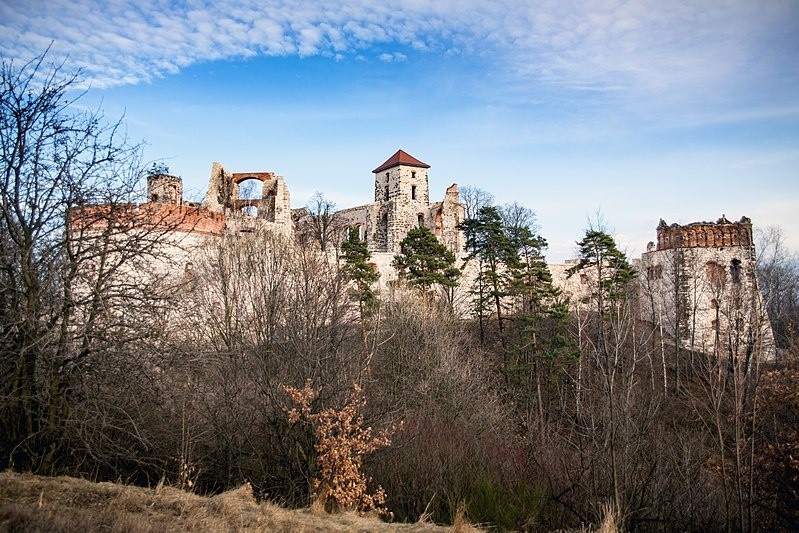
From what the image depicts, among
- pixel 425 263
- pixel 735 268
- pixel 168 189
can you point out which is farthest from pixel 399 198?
pixel 735 268

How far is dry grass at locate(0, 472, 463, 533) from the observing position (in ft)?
22.8

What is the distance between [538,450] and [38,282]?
10.6 m

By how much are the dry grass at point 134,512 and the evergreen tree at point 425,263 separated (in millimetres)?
20517

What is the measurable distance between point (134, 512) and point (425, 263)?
23288mm

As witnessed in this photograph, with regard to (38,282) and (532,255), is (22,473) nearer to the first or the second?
(38,282)

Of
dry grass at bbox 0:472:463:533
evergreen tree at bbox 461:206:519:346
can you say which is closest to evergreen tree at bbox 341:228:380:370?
evergreen tree at bbox 461:206:519:346

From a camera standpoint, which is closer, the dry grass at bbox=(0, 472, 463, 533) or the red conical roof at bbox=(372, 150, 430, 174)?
the dry grass at bbox=(0, 472, 463, 533)

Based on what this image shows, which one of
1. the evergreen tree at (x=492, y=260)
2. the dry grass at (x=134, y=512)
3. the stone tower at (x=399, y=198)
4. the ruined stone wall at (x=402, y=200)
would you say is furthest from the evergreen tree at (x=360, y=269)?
the dry grass at (x=134, y=512)

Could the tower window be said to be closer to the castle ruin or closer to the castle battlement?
the castle ruin

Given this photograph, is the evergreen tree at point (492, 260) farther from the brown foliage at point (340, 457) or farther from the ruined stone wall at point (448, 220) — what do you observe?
the brown foliage at point (340, 457)

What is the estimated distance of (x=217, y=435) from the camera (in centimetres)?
1299

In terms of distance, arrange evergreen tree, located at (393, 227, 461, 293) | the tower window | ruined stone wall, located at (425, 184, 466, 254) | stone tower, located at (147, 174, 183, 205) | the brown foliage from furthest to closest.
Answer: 1. ruined stone wall, located at (425, 184, 466, 254)
2. the tower window
3. evergreen tree, located at (393, 227, 461, 293)
4. stone tower, located at (147, 174, 183, 205)
5. the brown foliage

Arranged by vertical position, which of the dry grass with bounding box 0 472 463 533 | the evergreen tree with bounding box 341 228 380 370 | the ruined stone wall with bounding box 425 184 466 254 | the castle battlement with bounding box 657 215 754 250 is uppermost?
the ruined stone wall with bounding box 425 184 466 254

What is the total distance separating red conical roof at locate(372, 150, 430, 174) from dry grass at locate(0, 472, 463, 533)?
3181 cm
